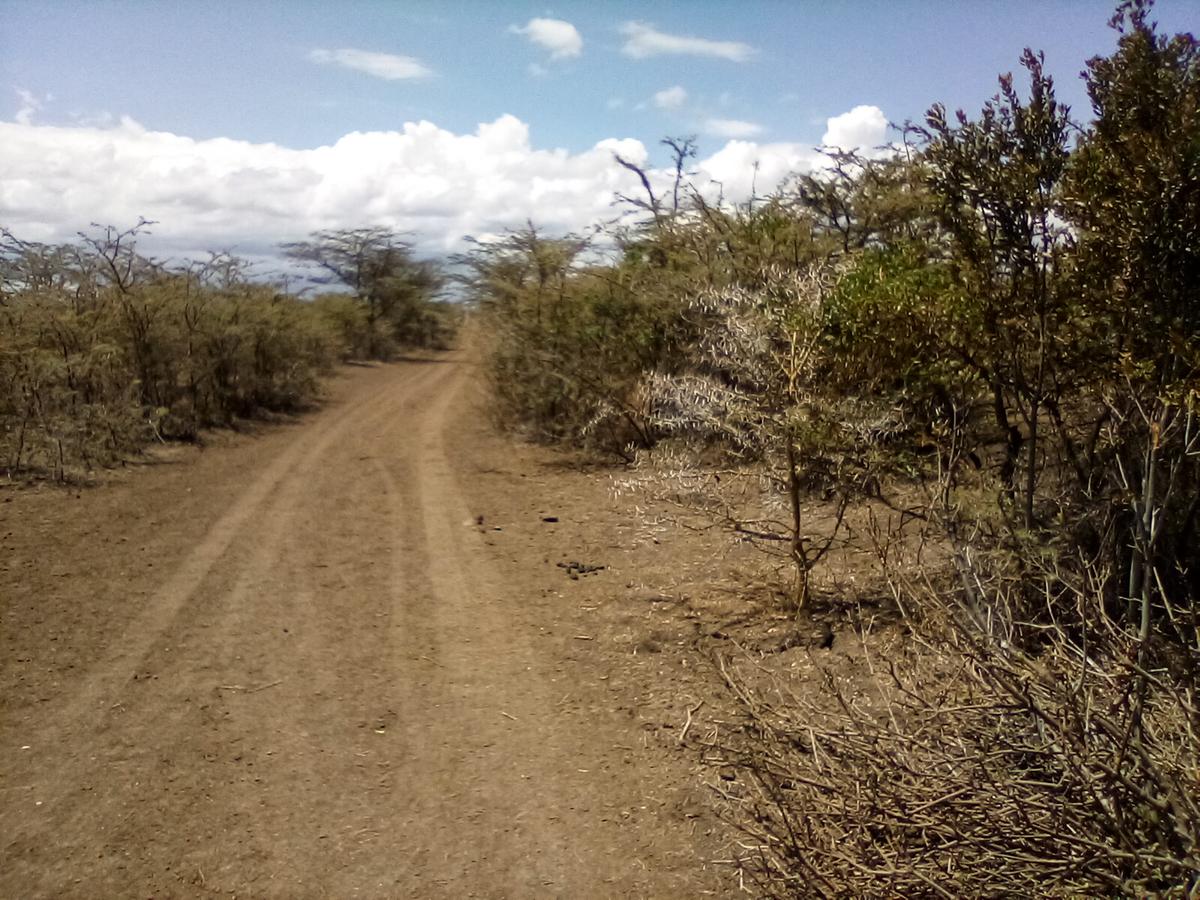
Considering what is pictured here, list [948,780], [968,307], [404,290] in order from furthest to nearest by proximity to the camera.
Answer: [404,290], [968,307], [948,780]

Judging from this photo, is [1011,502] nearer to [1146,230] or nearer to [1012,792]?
[1146,230]

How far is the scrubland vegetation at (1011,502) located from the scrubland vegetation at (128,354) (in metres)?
9.61

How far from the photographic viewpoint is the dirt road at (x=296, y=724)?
504cm

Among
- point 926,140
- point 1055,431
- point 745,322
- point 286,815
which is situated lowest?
point 286,815

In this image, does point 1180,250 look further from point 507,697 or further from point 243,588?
point 243,588

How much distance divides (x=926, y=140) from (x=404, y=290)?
40027 mm

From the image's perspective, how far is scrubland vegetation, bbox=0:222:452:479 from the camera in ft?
45.5

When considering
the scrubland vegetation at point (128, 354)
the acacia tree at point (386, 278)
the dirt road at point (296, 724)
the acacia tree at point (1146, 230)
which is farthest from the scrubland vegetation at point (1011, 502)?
the acacia tree at point (386, 278)

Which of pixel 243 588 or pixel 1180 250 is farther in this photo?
pixel 243 588

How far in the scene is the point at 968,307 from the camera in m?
5.98

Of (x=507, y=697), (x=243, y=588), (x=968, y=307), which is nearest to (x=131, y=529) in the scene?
(x=243, y=588)

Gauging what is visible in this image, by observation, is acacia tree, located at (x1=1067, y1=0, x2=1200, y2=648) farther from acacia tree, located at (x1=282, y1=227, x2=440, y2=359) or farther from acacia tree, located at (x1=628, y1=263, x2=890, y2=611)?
acacia tree, located at (x1=282, y1=227, x2=440, y2=359)

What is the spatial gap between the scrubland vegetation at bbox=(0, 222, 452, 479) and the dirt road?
2.52m

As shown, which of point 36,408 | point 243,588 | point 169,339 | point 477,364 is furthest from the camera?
point 477,364
